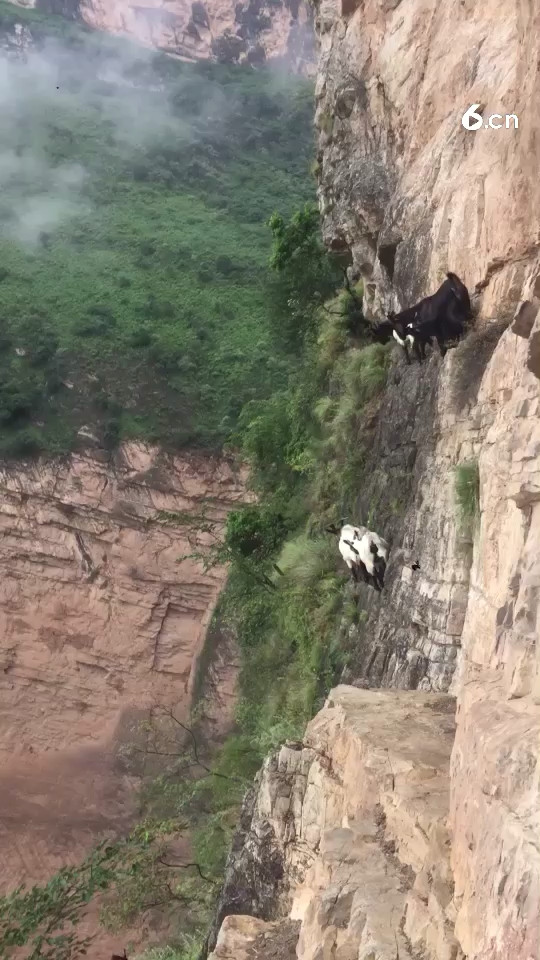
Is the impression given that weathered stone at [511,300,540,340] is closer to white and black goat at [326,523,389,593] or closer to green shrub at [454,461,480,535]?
green shrub at [454,461,480,535]

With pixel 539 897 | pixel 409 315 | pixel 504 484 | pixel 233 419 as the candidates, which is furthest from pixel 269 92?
pixel 539 897

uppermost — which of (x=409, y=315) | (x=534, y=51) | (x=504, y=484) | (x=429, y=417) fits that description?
(x=534, y=51)

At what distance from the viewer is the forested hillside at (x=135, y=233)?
2253 centimetres

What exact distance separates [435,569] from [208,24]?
1780 inches

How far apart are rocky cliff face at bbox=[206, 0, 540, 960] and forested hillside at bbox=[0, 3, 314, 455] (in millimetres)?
6759

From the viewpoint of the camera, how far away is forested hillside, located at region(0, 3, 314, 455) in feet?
73.9

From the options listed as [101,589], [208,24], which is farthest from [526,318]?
[208,24]

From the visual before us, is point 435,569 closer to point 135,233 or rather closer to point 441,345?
point 441,345

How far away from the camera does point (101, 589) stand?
2141 cm

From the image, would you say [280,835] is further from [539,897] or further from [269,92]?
[269,92]

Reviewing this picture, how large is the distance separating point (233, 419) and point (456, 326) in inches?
581

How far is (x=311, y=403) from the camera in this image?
14.5m

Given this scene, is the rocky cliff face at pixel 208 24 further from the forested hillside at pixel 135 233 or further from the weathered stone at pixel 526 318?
the weathered stone at pixel 526 318

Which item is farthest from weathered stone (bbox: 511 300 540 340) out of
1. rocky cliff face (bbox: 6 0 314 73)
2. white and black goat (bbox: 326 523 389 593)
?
rocky cliff face (bbox: 6 0 314 73)
